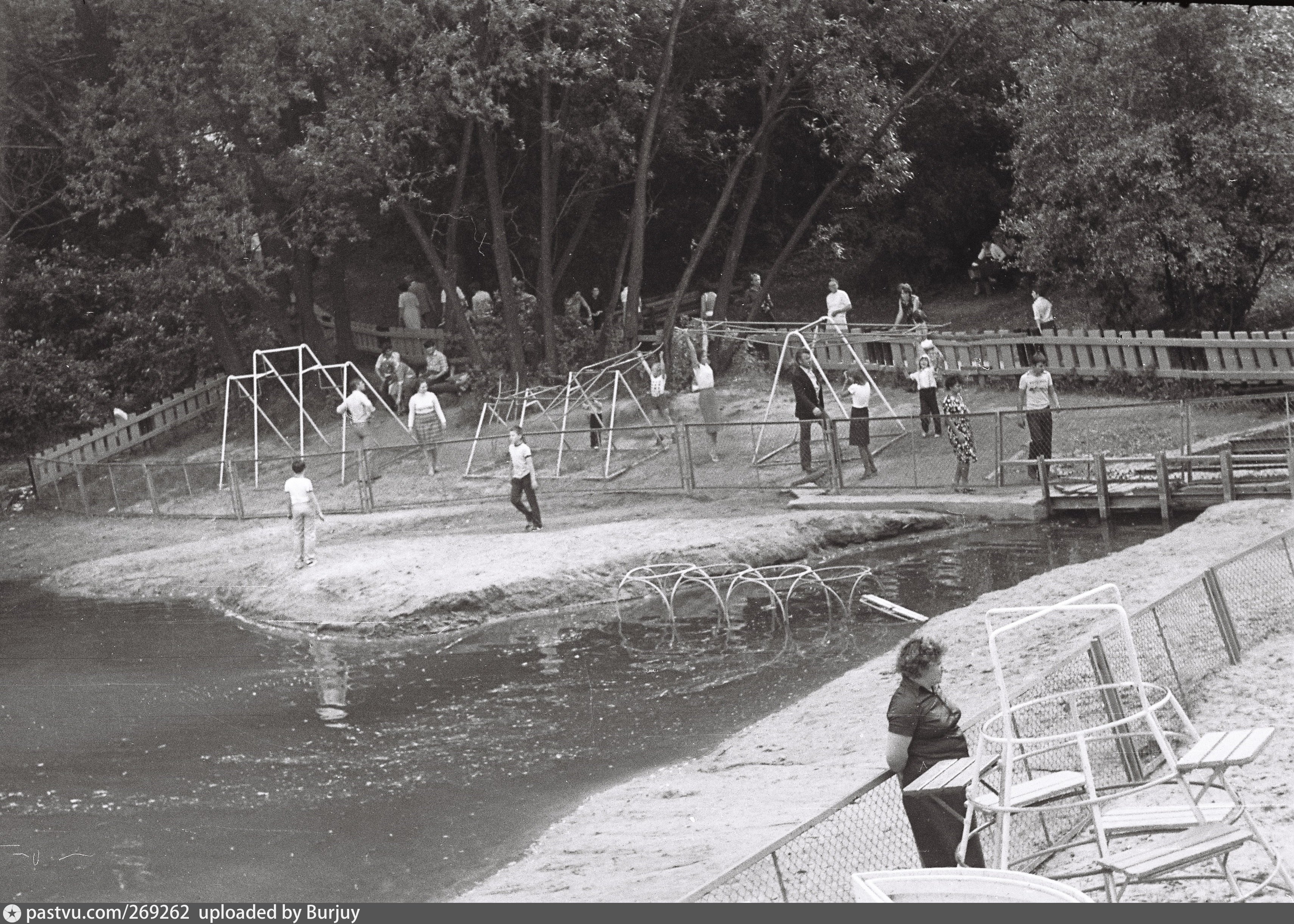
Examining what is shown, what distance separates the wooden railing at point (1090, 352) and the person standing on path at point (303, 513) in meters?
11.4

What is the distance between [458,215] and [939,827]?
29.2 meters

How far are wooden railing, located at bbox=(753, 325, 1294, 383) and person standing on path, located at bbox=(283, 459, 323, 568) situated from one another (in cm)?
1136

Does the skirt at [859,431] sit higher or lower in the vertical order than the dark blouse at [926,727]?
higher

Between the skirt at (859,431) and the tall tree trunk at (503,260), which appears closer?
the skirt at (859,431)

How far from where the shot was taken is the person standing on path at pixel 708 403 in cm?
2636

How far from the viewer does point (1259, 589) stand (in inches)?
463

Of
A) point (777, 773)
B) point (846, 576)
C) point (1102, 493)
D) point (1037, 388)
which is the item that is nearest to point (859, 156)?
point (1037, 388)

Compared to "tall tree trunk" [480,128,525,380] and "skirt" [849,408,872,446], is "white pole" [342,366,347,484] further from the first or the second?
"skirt" [849,408,872,446]

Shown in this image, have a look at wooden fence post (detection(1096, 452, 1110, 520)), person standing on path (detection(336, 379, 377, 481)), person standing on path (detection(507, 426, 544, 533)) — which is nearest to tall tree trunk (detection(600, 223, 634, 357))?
person standing on path (detection(336, 379, 377, 481))

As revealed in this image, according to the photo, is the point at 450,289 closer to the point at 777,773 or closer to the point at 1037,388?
the point at 1037,388

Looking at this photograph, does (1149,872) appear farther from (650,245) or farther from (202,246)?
(650,245)

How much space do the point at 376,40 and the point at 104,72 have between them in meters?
9.06

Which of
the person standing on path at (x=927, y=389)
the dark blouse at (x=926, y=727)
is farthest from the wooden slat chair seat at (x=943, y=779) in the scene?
the person standing on path at (x=927, y=389)

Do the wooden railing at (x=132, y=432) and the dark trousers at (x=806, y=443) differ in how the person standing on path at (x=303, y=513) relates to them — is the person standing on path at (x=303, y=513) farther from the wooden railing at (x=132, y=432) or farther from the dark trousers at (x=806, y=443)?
the wooden railing at (x=132, y=432)
